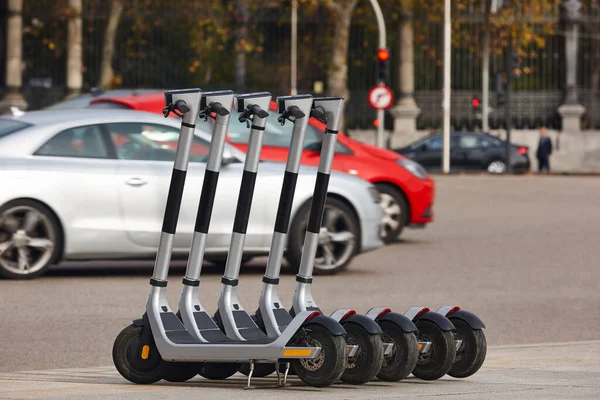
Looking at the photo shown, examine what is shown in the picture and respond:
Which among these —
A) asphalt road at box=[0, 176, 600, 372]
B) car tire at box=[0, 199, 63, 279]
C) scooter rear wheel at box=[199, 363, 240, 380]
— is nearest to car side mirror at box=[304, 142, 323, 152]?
asphalt road at box=[0, 176, 600, 372]

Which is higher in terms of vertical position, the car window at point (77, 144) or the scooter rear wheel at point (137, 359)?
the car window at point (77, 144)

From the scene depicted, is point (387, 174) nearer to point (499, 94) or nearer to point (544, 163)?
point (544, 163)

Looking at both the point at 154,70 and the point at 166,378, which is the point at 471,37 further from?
the point at 166,378

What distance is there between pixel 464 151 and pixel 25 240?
113 ft

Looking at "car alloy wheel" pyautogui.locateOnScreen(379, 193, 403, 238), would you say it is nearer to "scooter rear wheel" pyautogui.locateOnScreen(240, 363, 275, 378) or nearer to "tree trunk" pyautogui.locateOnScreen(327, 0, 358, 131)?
"scooter rear wheel" pyautogui.locateOnScreen(240, 363, 275, 378)

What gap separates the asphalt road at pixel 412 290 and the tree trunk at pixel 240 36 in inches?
1294

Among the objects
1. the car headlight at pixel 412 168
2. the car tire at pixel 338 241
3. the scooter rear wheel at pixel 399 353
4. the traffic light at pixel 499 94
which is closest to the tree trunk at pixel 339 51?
the traffic light at pixel 499 94

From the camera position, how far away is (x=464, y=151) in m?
46.8

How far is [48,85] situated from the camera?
5456cm

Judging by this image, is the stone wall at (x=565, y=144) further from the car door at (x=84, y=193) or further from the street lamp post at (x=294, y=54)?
the car door at (x=84, y=193)

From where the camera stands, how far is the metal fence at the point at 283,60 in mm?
54156

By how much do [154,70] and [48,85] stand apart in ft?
11.9

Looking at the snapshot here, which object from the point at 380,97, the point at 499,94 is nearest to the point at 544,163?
the point at 499,94

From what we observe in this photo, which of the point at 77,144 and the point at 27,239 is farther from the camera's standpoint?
the point at 77,144
